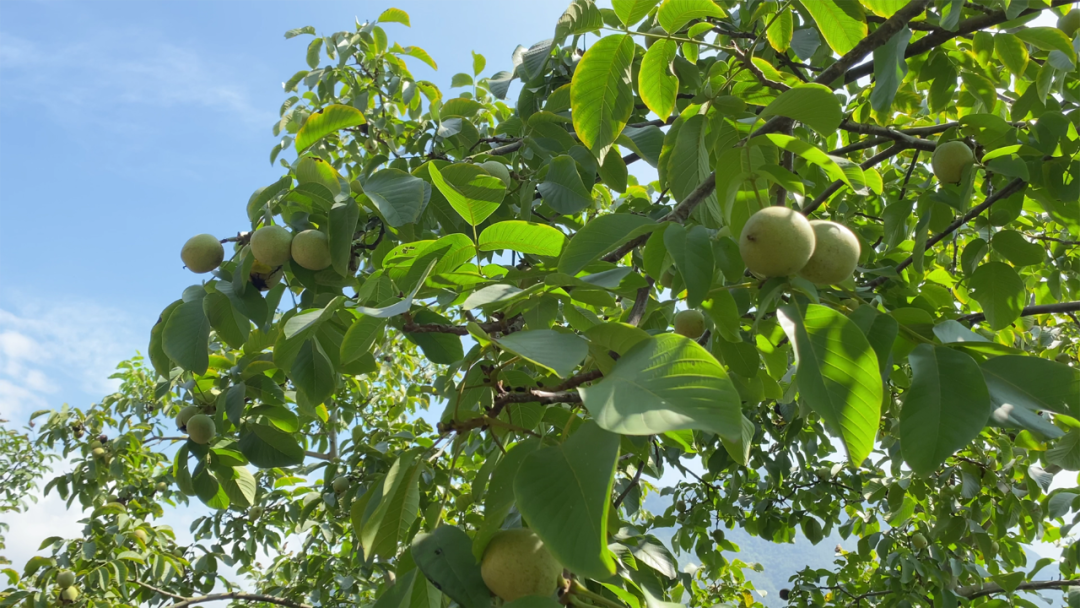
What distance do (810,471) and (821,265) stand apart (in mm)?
3414

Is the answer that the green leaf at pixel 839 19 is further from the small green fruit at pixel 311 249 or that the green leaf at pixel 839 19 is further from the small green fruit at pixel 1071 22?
the small green fruit at pixel 1071 22

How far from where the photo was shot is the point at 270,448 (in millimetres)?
2010

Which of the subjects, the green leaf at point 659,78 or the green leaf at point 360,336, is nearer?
the green leaf at point 360,336

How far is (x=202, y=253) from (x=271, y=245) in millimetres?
458

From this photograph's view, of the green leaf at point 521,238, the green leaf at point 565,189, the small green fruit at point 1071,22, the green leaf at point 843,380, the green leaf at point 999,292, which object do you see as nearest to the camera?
the green leaf at point 843,380

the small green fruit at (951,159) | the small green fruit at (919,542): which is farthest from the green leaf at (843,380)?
the small green fruit at (919,542)

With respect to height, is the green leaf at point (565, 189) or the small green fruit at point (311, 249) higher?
the green leaf at point (565, 189)

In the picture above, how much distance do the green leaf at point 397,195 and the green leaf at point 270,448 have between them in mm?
949

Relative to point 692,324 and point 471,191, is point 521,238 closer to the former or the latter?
point 471,191

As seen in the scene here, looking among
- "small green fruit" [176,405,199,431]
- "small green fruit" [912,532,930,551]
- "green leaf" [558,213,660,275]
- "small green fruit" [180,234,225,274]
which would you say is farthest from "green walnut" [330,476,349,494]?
"small green fruit" [912,532,930,551]

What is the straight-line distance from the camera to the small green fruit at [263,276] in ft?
5.52

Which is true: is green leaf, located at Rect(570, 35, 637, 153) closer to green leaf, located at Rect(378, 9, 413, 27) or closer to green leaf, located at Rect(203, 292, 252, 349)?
green leaf, located at Rect(203, 292, 252, 349)

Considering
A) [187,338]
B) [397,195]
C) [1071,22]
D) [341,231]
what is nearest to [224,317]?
[187,338]

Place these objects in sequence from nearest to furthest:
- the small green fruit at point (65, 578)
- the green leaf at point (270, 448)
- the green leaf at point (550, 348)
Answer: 1. the green leaf at point (550, 348)
2. the green leaf at point (270, 448)
3. the small green fruit at point (65, 578)
